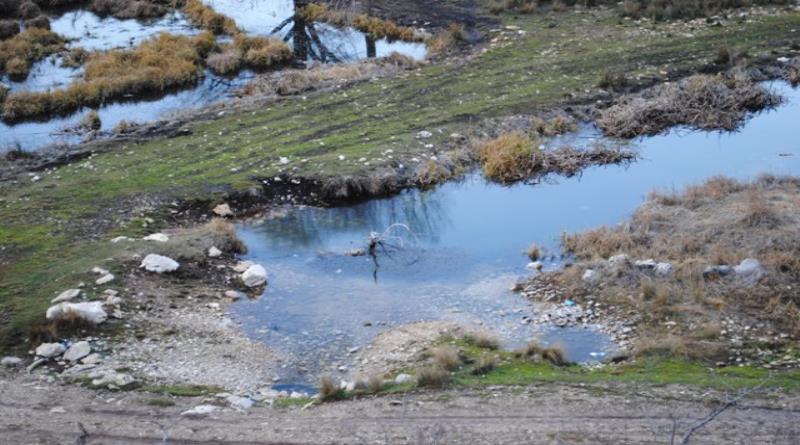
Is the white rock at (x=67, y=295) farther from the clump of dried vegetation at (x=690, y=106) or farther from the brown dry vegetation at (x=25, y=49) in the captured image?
the brown dry vegetation at (x=25, y=49)

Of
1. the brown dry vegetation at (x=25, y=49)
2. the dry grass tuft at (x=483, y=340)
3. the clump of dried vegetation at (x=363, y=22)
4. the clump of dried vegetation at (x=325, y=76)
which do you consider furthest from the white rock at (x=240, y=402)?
the brown dry vegetation at (x=25, y=49)

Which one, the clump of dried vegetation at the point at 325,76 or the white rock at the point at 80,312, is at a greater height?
the clump of dried vegetation at the point at 325,76

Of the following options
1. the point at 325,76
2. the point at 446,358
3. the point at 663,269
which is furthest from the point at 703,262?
the point at 325,76

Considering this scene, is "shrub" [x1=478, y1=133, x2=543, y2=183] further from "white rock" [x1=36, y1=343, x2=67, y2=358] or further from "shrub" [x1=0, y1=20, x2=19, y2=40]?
"shrub" [x1=0, y1=20, x2=19, y2=40]

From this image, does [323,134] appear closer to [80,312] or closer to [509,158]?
[509,158]

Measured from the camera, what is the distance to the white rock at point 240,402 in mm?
10509

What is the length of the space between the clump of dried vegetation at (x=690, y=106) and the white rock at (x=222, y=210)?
8.44 meters

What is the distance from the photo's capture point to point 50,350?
11727 mm

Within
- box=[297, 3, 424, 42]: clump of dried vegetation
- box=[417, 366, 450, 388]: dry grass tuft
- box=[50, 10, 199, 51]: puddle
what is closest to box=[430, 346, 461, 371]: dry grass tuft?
box=[417, 366, 450, 388]: dry grass tuft

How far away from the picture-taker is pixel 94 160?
1858 centimetres

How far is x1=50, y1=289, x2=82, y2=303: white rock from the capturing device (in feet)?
42.0

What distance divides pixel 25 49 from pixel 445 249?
17665mm

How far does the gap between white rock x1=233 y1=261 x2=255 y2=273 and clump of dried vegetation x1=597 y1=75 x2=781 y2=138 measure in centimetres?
885

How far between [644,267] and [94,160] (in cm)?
1133
